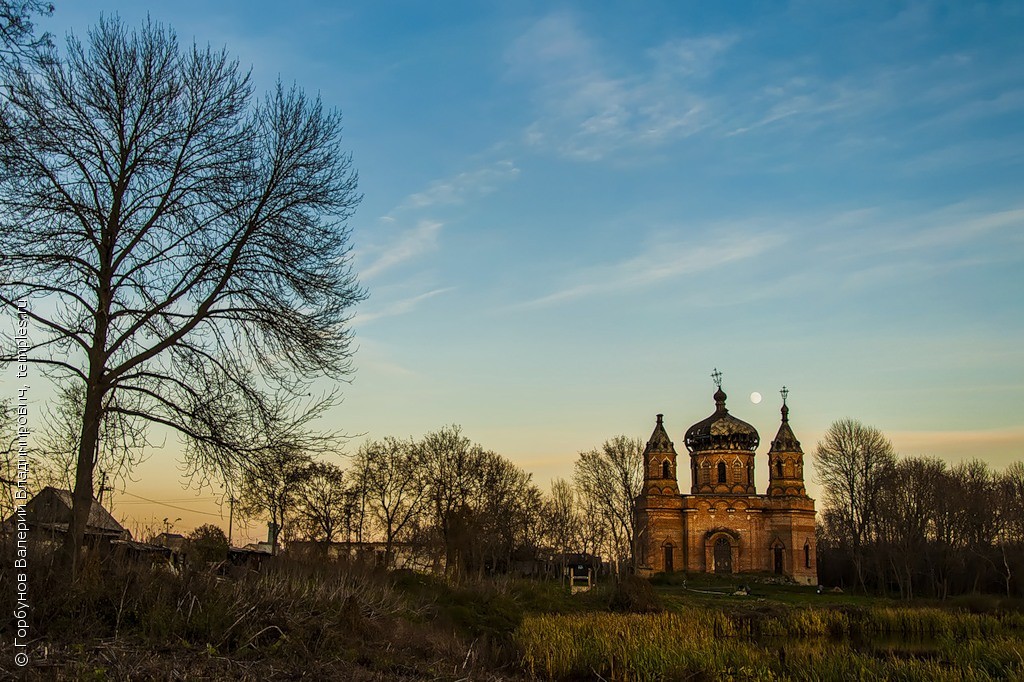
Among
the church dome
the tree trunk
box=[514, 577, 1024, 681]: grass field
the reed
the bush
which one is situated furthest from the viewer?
the church dome

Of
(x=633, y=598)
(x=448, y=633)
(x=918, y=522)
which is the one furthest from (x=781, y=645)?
(x=918, y=522)

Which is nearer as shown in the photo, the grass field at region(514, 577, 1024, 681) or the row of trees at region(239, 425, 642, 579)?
the grass field at region(514, 577, 1024, 681)

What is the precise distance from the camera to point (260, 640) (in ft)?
35.5

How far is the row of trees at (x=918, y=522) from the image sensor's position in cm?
4875

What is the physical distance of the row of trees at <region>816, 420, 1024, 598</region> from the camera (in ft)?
160

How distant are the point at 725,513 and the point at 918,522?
11.3 metres

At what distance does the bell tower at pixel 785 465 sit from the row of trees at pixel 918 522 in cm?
157

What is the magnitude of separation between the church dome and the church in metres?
0.07

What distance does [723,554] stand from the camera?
58.6 meters

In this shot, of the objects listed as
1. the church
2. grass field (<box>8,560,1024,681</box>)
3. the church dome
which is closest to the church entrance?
the church

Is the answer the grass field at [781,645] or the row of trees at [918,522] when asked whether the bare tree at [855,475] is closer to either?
the row of trees at [918,522]

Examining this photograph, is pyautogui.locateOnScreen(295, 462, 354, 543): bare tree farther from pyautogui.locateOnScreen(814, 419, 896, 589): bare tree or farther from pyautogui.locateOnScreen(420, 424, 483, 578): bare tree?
pyautogui.locateOnScreen(814, 419, 896, 589): bare tree

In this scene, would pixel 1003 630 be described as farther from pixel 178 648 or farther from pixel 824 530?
pixel 824 530

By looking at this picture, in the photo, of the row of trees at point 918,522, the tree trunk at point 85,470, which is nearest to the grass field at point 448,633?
the tree trunk at point 85,470
